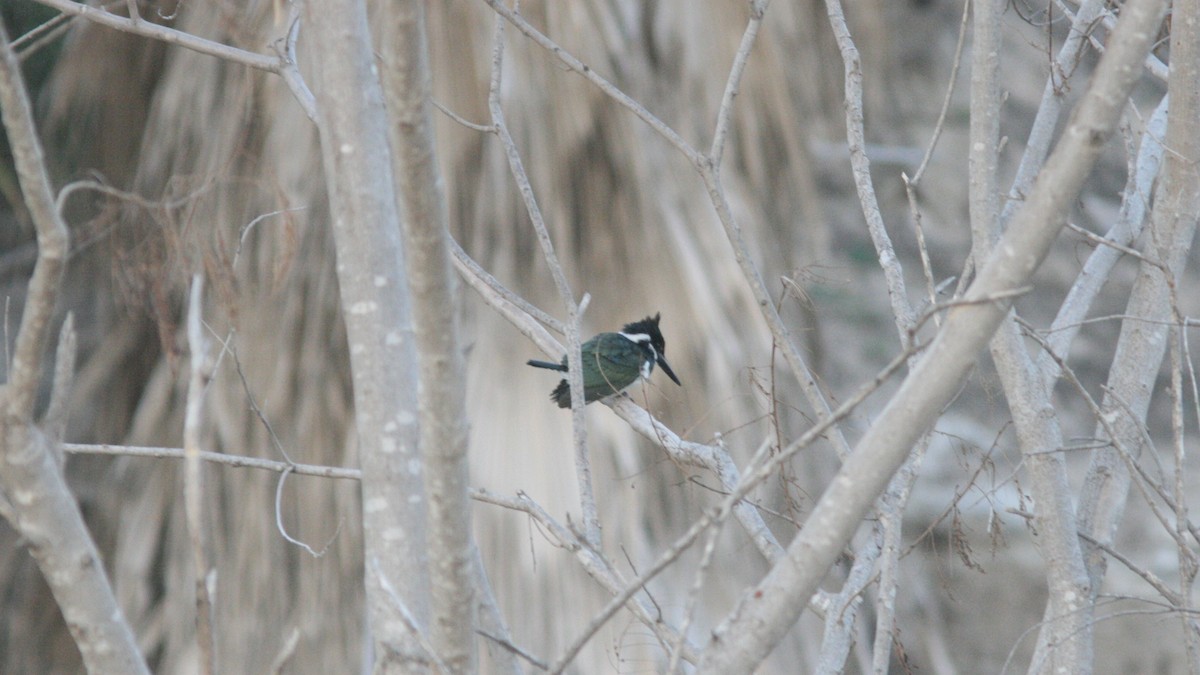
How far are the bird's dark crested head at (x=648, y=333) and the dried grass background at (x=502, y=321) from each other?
0.21m

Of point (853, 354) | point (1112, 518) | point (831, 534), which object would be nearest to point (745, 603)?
point (831, 534)

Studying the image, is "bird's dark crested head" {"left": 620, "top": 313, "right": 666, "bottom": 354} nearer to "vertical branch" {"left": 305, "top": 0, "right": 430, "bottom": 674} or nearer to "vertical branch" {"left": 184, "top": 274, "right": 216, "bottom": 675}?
"vertical branch" {"left": 305, "top": 0, "right": 430, "bottom": 674}

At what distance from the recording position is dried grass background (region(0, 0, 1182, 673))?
5184 mm

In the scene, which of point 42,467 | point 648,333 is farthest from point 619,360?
point 42,467

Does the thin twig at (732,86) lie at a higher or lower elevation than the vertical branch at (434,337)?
higher

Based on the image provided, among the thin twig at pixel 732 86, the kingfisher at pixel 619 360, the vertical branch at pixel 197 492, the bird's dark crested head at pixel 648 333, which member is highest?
the thin twig at pixel 732 86

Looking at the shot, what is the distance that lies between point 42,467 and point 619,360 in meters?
3.17

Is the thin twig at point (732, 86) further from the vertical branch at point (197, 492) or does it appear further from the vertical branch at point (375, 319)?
the vertical branch at point (197, 492)

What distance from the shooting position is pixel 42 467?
4.77ft

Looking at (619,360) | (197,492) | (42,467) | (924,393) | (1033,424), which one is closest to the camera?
(197,492)

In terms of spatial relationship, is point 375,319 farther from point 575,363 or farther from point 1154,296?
point 1154,296

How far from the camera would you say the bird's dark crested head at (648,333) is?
4801mm

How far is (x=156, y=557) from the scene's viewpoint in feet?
20.8

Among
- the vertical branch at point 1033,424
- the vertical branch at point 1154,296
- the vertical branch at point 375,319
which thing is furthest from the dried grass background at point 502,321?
the vertical branch at point 375,319
